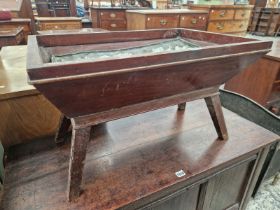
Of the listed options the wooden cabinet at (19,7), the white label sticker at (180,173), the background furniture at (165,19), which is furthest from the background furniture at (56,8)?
the white label sticker at (180,173)

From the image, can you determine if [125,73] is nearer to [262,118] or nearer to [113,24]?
[262,118]

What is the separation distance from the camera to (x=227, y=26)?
3188 mm

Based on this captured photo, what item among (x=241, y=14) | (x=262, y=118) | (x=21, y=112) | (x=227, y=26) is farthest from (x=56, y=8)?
(x=262, y=118)

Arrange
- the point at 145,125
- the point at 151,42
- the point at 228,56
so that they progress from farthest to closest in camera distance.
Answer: the point at 145,125
the point at 151,42
the point at 228,56

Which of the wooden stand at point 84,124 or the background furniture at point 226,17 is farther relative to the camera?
the background furniture at point 226,17

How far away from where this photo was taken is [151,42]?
107 centimetres

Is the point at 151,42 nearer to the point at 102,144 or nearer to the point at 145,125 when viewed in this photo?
the point at 145,125

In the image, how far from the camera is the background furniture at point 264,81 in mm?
1910

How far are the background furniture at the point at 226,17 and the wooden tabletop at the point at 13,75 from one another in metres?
2.41

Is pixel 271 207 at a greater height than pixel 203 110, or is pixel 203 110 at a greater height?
pixel 203 110

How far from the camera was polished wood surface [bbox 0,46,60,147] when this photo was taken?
949 millimetres

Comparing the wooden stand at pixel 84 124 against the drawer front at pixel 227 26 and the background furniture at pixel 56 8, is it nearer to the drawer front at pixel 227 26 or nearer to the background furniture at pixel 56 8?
the drawer front at pixel 227 26

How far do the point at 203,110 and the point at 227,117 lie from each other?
143 mm

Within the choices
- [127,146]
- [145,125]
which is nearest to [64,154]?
[127,146]
